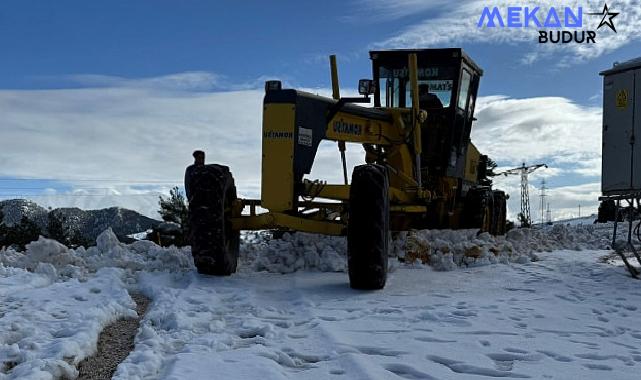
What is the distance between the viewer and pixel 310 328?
4.68 meters

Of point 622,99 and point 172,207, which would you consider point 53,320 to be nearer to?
point 622,99

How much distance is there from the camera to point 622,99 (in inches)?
373

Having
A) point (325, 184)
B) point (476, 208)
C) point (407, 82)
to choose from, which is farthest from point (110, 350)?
point (476, 208)

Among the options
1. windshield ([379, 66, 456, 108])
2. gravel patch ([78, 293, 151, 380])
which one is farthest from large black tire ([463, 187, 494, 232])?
gravel patch ([78, 293, 151, 380])

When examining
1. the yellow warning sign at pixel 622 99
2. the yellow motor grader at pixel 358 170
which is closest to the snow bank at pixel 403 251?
the yellow motor grader at pixel 358 170

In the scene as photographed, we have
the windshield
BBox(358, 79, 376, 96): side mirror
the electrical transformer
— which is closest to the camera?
BBox(358, 79, 376, 96): side mirror

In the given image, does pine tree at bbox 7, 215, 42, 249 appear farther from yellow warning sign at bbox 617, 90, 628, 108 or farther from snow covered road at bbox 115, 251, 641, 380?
yellow warning sign at bbox 617, 90, 628, 108

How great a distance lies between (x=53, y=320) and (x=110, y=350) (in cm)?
80

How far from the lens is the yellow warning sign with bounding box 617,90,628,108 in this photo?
9422mm

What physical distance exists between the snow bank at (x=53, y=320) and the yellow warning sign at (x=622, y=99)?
7.44 meters

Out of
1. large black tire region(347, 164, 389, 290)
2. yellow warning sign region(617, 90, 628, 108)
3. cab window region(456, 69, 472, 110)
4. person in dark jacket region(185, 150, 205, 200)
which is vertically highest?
cab window region(456, 69, 472, 110)

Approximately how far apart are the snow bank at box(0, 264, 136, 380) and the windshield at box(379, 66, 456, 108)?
5.45 metres

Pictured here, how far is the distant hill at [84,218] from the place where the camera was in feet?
70.9

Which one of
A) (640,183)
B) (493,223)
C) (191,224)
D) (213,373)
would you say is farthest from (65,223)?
(213,373)
